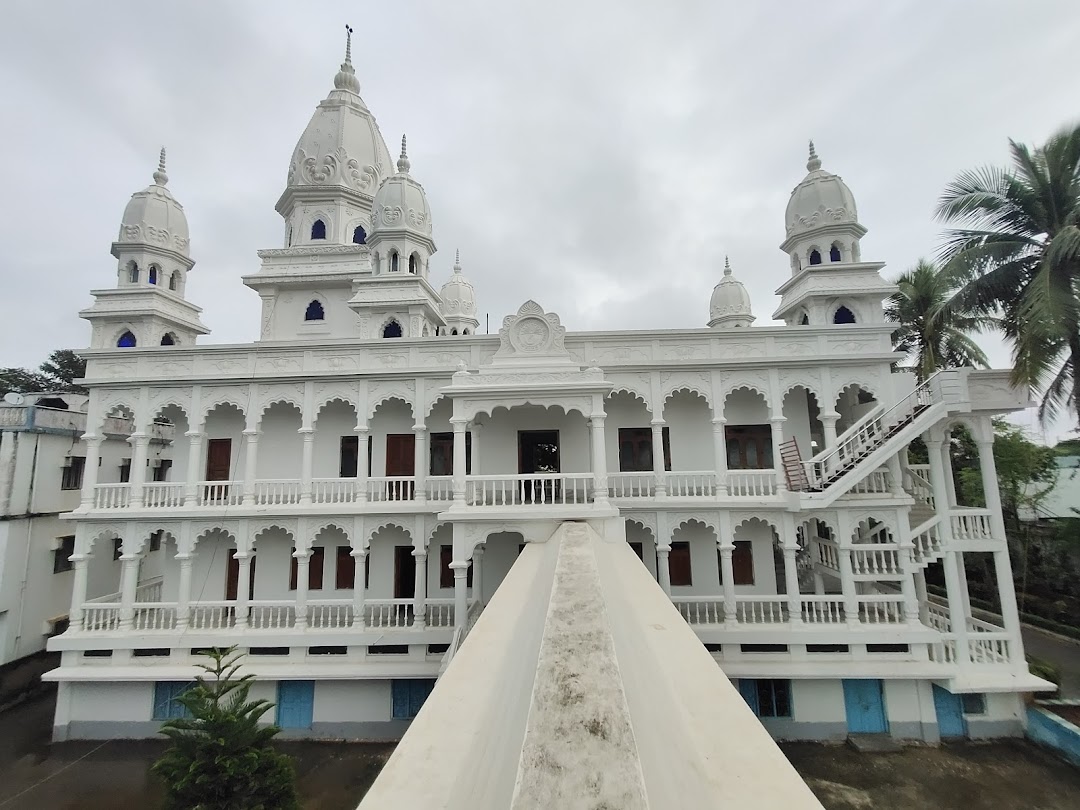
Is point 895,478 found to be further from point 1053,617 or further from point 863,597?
point 1053,617

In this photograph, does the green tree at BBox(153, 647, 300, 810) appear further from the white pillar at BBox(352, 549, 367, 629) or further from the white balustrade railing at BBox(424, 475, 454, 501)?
the white balustrade railing at BBox(424, 475, 454, 501)

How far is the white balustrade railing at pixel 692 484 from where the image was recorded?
1227 centimetres

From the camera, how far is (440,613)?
503 inches

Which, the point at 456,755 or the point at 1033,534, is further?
the point at 1033,534

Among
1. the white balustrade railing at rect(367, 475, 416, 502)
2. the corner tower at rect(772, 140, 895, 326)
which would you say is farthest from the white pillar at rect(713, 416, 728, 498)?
the white balustrade railing at rect(367, 475, 416, 502)

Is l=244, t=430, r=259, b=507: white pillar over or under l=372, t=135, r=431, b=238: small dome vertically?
under

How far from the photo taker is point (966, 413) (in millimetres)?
11133

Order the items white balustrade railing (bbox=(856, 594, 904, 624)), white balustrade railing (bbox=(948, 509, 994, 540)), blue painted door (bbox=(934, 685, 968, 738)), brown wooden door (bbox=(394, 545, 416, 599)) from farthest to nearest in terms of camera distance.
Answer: brown wooden door (bbox=(394, 545, 416, 599)), white balustrade railing (bbox=(948, 509, 994, 540)), white balustrade railing (bbox=(856, 594, 904, 624)), blue painted door (bbox=(934, 685, 968, 738))

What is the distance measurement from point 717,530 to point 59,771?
651 inches

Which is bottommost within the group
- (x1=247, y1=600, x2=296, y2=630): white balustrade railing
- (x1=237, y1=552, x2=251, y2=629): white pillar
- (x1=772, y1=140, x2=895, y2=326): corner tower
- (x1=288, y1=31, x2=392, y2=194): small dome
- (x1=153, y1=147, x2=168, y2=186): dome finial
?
(x1=247, y1=600, x2=296, y2=630): white balustrade railing

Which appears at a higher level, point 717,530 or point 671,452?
point 671,452

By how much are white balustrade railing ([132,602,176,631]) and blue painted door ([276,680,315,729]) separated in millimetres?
3370

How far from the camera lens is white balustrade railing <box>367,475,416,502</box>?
12.8m

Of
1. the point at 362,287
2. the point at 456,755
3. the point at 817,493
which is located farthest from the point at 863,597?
the point at 362,287
